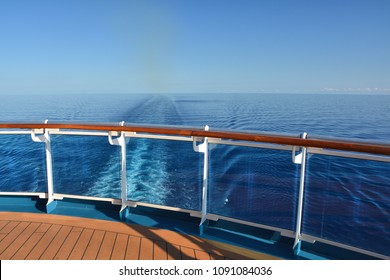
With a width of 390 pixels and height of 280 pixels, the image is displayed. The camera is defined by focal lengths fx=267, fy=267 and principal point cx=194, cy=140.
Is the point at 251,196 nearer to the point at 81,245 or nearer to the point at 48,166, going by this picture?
the point at 81,245

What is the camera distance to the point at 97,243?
149 centimetres

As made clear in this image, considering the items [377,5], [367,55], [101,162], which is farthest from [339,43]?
[101,162]

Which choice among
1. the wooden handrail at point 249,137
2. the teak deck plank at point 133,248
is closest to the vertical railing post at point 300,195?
the wooden handrail at point 249,137

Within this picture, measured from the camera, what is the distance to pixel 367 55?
20781 millimetres

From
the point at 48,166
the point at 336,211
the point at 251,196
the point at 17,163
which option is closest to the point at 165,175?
the point at 48,166

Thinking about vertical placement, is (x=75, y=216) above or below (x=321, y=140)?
below

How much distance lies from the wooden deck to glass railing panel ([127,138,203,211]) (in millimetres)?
449

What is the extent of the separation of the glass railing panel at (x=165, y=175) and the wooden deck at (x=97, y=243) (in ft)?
1.47

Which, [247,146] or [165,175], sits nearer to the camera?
[247,146]

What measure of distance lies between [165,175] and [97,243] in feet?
9.45

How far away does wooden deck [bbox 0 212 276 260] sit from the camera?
1376 mm
